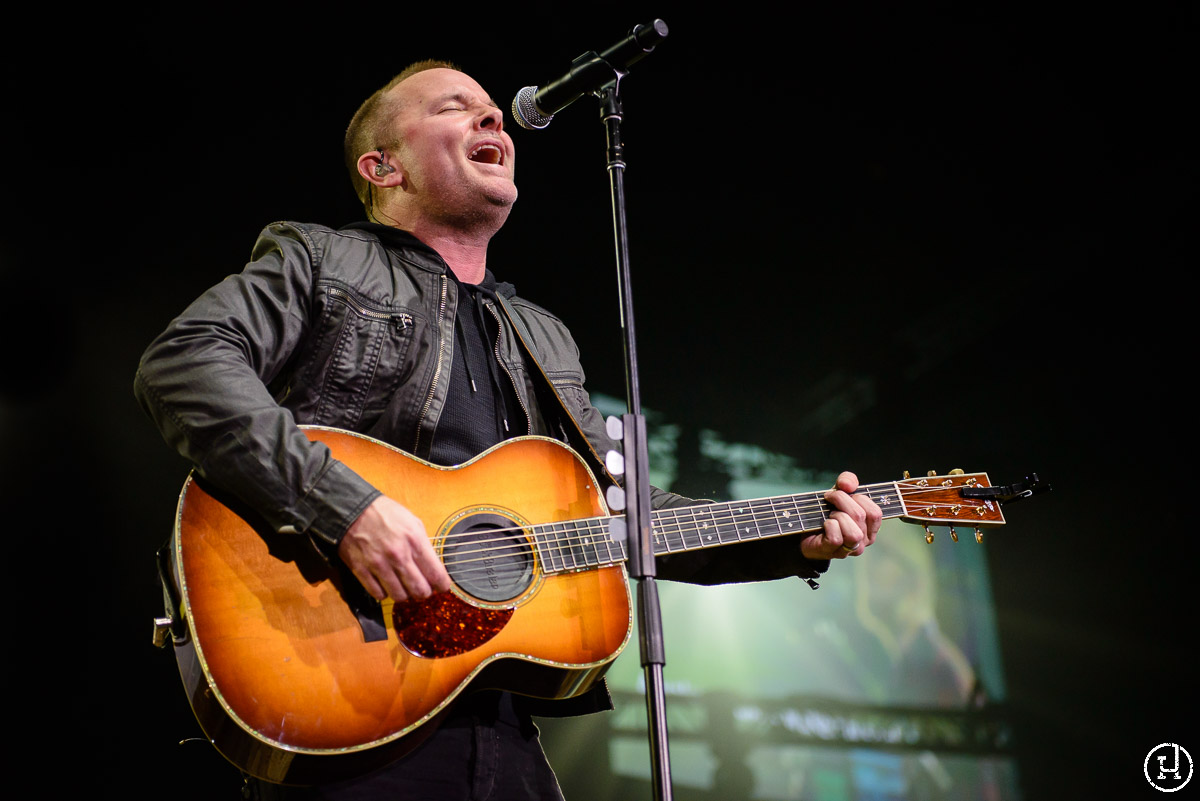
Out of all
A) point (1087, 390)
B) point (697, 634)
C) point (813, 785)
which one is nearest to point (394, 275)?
point (697, 634)

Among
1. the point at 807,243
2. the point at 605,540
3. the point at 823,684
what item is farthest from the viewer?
the point at 807,243

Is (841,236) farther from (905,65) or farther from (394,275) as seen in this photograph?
(394,275)

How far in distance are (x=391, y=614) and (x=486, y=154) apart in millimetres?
1465

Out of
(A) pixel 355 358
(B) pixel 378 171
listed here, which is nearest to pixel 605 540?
(A) pixel 355 358

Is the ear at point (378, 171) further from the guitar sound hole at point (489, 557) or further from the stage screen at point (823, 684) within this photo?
the stage screen at point (823, 684)

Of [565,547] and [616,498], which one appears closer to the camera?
[616,498]

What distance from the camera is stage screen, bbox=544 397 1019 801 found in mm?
4066

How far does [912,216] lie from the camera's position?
4879 mm

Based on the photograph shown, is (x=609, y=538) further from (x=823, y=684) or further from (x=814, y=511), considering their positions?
(x=823, y=684)

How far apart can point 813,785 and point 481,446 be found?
293cm

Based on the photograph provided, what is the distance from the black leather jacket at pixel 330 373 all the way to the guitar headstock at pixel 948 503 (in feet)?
1.07

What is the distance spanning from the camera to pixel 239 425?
A: 1585 mm
